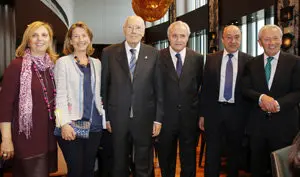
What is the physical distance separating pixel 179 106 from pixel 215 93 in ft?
1.51

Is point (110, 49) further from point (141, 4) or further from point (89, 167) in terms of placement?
point (141, 4)

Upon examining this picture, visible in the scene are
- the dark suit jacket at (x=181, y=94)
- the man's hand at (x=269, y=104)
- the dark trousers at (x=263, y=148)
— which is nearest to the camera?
the man's hand at (x=269, y=104)

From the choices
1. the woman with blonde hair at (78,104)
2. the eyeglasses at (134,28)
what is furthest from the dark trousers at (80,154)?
the eyeglasses at (134,28)

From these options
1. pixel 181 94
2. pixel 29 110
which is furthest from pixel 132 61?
pixel 29 110

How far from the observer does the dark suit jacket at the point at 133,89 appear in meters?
3.09

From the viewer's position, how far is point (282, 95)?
331 centimetres

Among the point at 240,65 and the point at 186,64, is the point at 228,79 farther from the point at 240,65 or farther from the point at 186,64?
the point at 186,64

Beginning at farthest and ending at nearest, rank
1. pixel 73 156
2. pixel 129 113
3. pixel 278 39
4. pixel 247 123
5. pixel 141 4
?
pixel 141 4
pixel 247 123
pixel 278 39
pixel 129 113
pixel 73 156

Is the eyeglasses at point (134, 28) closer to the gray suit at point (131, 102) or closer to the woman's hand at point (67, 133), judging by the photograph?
the gray suit at point (131, 102)

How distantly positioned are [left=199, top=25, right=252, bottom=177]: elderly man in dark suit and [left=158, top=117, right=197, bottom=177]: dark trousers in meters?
0.25

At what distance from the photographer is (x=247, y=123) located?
362 cm

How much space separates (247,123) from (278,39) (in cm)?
92

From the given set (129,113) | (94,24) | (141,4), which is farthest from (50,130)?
(94,24)

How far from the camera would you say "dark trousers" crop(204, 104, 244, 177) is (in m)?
3.62
